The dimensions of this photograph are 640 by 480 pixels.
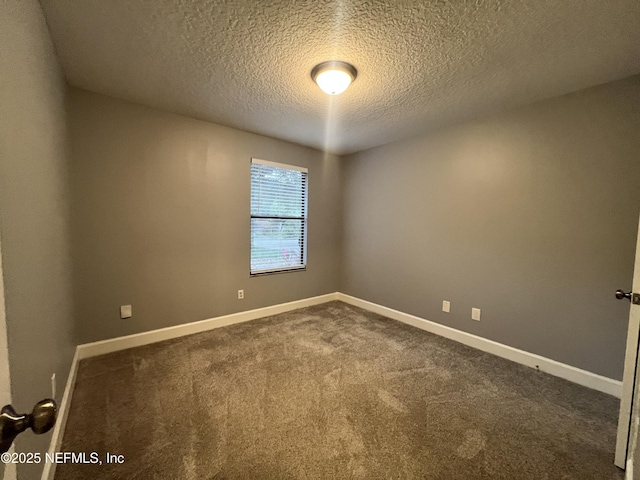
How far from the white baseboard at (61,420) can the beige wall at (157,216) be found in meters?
0.49

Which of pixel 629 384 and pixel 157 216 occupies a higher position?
pixel 157 216

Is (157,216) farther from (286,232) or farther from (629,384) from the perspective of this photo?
(629,384)

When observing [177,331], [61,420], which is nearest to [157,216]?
[177,331]

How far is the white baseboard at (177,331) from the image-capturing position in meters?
2.37

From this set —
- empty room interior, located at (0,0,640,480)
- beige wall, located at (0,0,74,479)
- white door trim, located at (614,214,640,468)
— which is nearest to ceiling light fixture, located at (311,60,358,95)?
empty room interior, located at (0,0,640,480)

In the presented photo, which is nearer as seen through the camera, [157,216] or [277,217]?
[157,216]

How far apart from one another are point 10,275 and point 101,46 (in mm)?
1647

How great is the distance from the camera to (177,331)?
9.15 feet

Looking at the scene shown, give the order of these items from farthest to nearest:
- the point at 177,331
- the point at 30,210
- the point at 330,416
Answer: the point at 177,331
the point at 330,416
the point at 30,210

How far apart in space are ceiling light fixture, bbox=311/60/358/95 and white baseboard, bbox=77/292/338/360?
8.64ft

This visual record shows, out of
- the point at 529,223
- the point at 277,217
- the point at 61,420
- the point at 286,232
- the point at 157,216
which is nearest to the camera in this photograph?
the point at 61,420

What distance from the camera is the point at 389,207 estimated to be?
3484mm

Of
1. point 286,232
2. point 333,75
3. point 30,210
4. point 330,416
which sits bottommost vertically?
point 330,416

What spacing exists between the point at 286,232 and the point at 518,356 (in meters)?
2.84
